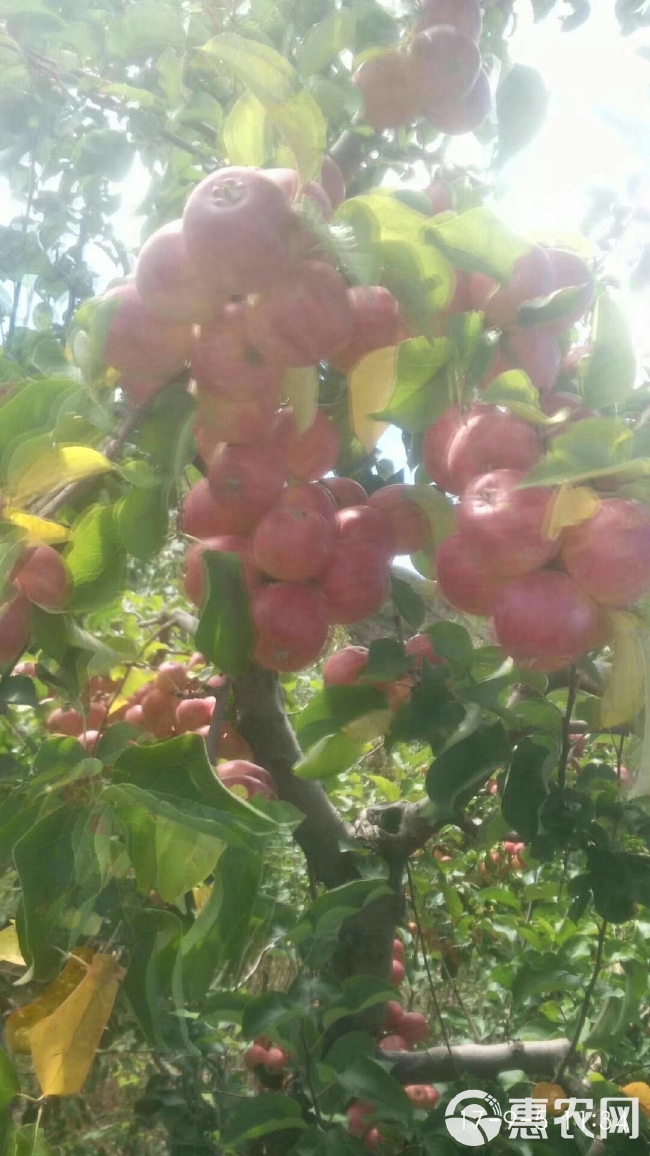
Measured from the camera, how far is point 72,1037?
2.24ft

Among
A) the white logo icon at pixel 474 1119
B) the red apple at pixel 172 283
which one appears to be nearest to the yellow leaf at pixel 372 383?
the red apple at pixel 172 283

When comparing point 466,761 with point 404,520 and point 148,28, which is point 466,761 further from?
point 148,28

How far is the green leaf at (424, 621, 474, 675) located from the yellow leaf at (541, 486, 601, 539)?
218mm

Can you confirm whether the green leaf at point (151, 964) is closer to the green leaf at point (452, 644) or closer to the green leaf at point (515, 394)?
the green leaf at point (452, 644)

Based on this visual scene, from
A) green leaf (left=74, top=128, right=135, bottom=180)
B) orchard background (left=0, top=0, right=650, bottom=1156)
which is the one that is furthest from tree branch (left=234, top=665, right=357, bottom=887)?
green leaf (left=74, top=128, right=135, bottom=180)

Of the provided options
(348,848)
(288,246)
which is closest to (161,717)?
(348,848)

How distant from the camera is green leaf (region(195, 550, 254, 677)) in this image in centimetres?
61

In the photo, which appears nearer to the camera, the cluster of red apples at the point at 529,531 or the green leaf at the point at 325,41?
the cluster of red apples at the point at 529,531

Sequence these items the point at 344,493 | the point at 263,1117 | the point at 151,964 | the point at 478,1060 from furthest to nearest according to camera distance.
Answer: the point at 478,1060 → the point at 263,1117 → the point at 344,493 → the point at 151,964

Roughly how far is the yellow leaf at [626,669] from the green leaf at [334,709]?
0.21 meters

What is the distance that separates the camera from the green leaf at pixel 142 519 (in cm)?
63

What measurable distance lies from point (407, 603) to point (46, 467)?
0.36 meters

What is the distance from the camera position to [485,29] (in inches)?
47.5

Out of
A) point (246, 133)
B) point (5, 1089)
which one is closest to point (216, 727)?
point (5, 1089)
